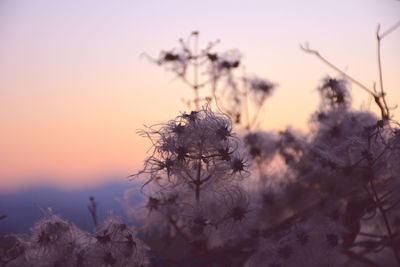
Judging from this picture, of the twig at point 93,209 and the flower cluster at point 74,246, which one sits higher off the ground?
the twig at point 93,209

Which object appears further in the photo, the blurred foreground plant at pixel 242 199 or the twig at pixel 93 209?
the twig at pixel 93 209

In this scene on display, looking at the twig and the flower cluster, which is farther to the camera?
the twig

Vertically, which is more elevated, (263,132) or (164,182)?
(263,132)

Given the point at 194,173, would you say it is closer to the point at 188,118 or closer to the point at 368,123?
the point at 188,118

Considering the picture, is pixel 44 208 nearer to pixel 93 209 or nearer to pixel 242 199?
pixel 93 209

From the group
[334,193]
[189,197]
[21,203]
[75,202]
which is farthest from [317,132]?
[21,203]

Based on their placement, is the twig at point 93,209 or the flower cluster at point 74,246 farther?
the twig at point 93,209

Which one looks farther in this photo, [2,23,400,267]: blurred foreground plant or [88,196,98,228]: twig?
[88,196,98,228]: twig

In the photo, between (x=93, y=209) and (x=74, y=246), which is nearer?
(x=74, y=246)

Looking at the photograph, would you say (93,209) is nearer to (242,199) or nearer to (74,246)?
(74,246)

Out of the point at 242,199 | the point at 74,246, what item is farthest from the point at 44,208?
the point at 242,199

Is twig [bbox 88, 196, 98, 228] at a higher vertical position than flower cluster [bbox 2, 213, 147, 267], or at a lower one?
higher
